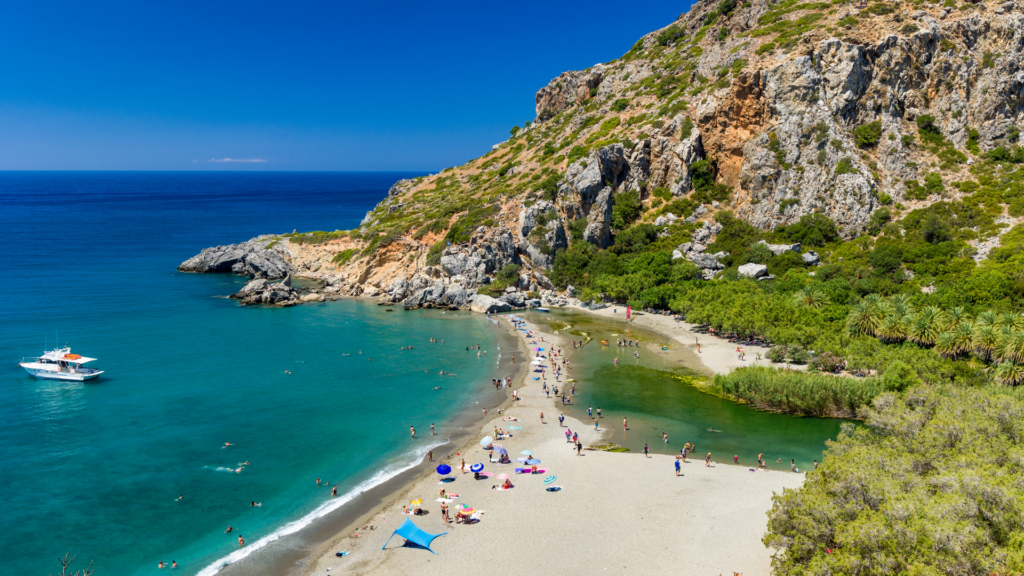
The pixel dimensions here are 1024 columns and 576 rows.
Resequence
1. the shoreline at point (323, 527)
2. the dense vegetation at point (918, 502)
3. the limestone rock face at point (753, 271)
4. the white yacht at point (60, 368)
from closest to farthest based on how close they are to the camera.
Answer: the dense vegetation at point (918, 502) → the shoreline at point (323, 527) → the white yacht at point (60, 368) → the limestone rock face at point (753, 271)

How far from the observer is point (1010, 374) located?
119 ft

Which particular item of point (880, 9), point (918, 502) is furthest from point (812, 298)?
point (880, 9)

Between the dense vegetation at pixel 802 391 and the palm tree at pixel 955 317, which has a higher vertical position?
the palm tree at pixel 955 317

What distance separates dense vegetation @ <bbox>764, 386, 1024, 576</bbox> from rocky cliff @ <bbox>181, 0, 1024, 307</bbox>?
1961 inches

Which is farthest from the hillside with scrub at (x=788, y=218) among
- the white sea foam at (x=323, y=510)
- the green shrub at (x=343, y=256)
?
the white sea foam at (x=323, y=510)

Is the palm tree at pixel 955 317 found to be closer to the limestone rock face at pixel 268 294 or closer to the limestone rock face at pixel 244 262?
the limestone rock face at pixel 268 294

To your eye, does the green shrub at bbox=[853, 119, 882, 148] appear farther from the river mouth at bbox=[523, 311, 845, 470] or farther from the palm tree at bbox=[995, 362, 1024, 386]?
the palm tree at bbox=[995, 362, 1024, 386]

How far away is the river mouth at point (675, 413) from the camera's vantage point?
34.8m

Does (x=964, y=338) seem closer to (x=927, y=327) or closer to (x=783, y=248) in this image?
(x=927, y=327)

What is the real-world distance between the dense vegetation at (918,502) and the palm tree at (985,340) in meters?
19.2

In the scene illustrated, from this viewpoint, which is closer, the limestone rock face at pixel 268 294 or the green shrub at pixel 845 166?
the green shrub at pixel 845 166

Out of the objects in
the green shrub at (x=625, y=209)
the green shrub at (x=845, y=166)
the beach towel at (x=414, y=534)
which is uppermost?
the green shrub at (x=845, y=166)

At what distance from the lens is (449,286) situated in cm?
7856

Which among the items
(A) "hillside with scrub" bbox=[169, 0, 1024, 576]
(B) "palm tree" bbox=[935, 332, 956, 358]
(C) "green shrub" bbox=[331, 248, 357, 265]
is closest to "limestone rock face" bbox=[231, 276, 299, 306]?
(A) "hillside with scrub" bbox=[169, 0, 1024, 576]
